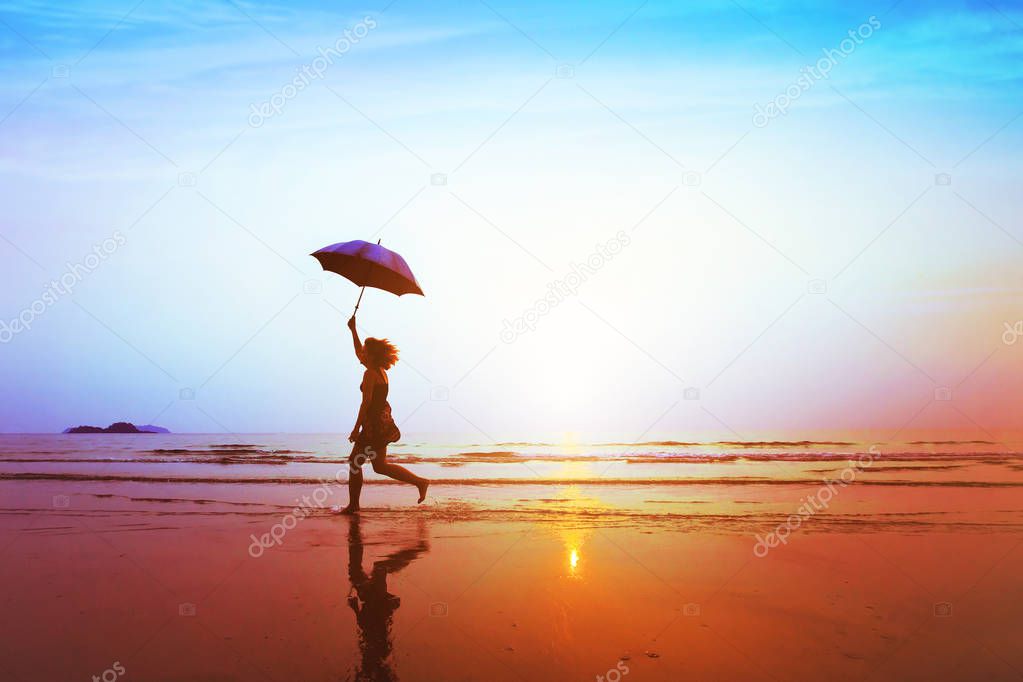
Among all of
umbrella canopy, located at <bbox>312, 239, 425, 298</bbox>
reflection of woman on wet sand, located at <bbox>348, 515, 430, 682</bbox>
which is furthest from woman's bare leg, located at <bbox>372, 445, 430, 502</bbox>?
umbrella canopy, located at <bbox>312, 239, 425, 298</bbox>

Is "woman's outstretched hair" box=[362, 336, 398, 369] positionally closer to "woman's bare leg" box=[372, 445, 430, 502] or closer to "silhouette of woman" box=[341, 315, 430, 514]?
"silhouette of woman" box=[341, 315, 430, 514]

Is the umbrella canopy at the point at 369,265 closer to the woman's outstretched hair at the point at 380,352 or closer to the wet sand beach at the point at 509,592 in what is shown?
the woman's outstretched hair at the point at 380,352

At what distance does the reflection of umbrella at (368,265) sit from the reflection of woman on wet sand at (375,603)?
11.8ft

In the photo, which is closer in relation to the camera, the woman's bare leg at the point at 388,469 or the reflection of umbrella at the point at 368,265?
the reflection of umbrella at the point at 368,265

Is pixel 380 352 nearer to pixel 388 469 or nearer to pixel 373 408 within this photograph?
pixel 373 408

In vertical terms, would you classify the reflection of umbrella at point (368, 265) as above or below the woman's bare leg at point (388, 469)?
above

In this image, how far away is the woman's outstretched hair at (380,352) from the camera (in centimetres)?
964

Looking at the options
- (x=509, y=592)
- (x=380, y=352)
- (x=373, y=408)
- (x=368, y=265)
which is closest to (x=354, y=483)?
(x=373, y=408)

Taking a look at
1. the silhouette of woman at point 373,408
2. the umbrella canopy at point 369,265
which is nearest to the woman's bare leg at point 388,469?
the silhouette of woman at point 373,408

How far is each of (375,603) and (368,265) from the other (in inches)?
211

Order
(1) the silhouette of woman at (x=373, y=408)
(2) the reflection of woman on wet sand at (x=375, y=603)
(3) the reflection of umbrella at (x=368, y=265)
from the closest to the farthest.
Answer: (2) the reflection of woman on wet sand at (x=375, y=603)
(3) the reflection of umbrella at (x=368, y=265)
(1) the silhouette of woman at (x=373, y=408)

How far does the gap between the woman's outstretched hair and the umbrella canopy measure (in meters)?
0.83

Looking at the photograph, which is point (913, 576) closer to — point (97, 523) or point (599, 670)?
point (599, 670)

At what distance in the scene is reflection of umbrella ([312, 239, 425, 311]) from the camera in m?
9.26
